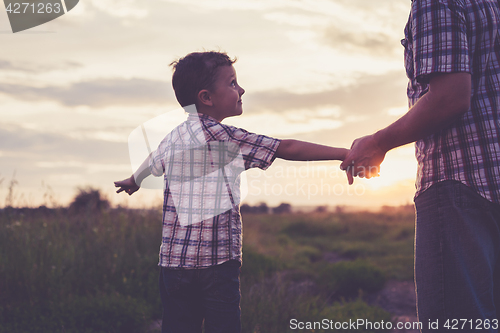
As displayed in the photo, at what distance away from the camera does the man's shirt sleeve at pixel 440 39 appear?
60.4 inches

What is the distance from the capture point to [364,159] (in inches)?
81.9

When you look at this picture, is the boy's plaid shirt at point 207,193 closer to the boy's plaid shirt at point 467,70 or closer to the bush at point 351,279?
the boy's plaid shirt at point 467,70

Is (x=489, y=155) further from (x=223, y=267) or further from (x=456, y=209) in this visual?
(x=223, y=267)

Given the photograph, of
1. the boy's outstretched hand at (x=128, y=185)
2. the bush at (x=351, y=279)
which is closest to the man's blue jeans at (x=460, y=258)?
the boy's outstretched hand at (x=128, y=185)

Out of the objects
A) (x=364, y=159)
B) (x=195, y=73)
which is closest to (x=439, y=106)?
(x=364, y=159)

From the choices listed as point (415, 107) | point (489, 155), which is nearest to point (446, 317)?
point (489, 155)

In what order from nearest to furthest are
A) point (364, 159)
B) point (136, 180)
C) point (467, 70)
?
point (467, 70), point (364, 159), point (136, 180)

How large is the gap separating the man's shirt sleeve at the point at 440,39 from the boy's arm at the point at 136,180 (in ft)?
5.25

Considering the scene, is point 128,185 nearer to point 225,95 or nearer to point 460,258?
point 225,95

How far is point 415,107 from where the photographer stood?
5.34 ft

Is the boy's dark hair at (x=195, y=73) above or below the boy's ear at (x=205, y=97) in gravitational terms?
above

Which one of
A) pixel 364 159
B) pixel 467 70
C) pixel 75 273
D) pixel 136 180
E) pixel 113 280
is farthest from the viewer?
pixel 113 280

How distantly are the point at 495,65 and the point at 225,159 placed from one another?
1.26m

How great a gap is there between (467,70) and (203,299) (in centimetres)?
155
